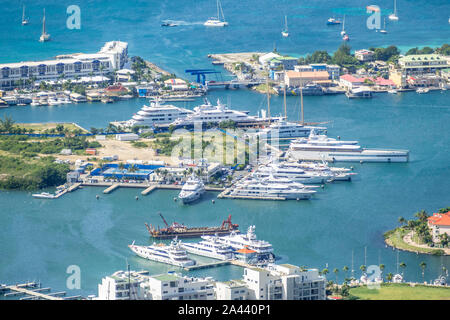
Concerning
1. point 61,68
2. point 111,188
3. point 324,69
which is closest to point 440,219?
point 111,188

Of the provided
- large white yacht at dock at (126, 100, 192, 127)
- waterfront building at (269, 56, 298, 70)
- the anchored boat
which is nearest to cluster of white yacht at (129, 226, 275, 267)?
the anchored boat

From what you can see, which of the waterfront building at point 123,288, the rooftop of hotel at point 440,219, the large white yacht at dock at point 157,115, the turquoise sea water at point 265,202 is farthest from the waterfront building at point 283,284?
the large white yacht at dock at point 157,115

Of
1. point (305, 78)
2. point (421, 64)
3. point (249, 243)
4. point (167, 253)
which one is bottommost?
point (167, 253)

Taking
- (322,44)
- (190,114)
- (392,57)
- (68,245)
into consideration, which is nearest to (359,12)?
(322,44)

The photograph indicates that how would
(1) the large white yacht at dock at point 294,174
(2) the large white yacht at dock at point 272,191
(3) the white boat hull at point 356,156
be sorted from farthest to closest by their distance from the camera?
(3) the white boat hull at point 356,156 < (1) the large white yacht at dock at point 294,174 < (2) the large white yacht at dock at point 272,191

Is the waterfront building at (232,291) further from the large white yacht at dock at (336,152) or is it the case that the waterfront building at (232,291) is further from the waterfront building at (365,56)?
the waterfront building at (365,56)

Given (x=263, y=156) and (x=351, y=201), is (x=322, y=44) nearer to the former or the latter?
(x=263, y=156)

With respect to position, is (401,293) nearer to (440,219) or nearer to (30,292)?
(440,219)
